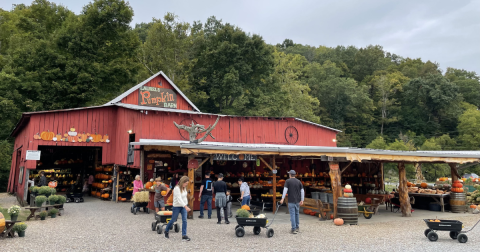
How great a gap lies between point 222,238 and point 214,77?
98.3ft

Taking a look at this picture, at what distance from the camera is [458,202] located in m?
15.6

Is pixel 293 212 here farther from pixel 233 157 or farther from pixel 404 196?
pixel 404 196

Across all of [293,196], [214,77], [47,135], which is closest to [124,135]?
[47,135]

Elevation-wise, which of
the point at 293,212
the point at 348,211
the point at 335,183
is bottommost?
the point at 348,211

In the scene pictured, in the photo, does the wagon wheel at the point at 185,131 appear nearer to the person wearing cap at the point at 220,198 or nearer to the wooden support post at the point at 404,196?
the person wearing cap at the point at 220,198

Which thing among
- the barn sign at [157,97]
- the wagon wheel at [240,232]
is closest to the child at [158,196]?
the wagon wheel at [240,232]

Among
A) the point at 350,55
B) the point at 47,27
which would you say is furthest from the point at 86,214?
the point at 350,55

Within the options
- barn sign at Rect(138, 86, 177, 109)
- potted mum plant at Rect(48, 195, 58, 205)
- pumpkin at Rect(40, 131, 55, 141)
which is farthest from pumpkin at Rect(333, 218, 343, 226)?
barn sign at Rect(138, 86, 177, 109)

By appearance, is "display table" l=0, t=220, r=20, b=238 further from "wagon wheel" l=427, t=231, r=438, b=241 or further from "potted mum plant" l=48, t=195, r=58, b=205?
"wagon wheel" l=427, t=231, r=438, b=241

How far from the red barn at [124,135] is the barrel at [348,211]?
6687mm

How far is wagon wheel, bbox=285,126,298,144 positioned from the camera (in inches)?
939

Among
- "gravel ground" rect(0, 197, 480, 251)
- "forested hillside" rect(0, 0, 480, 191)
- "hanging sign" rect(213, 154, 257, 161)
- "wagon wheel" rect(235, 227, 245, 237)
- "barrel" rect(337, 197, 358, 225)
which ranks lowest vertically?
"gravel ground" rect(0, 197, 480, 251)

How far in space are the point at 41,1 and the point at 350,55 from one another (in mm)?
50747

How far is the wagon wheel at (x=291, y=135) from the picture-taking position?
78.3ft
